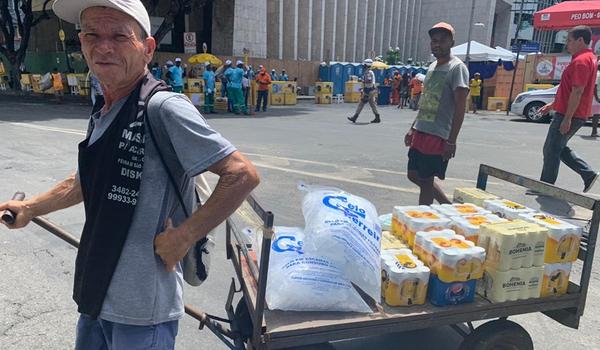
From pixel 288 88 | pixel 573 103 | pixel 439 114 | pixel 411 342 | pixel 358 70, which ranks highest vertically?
pixel 358 70

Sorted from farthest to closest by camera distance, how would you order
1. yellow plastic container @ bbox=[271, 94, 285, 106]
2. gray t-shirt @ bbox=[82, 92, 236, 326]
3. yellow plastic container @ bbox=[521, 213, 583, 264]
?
yellow plastic container @ bbox=[271, 94, 285, 106] < yellow plastic container @ bbox=[521, 213, 583, 264] < gray t-shirt @ bbox=[82, 92, 236, 326]

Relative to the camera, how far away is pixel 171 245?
5.03 feet

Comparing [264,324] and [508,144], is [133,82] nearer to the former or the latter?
[264,324]

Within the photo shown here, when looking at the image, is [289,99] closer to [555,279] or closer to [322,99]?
[322,99]

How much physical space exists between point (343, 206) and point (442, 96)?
2348mm

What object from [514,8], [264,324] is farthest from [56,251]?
[514,8]

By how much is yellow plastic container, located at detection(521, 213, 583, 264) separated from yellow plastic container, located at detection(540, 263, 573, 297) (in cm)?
3

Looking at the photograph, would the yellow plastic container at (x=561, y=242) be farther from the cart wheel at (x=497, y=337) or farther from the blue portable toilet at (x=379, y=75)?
the blue portable toilet at (x=379, y=75)

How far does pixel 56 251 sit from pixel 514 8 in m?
66.2

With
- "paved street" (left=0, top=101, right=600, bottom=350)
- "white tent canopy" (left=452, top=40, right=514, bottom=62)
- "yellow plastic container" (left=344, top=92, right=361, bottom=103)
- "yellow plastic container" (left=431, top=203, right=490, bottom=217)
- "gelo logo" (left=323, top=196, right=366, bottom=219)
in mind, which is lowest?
"paved street" (left=0, top=101, right=600, bottom=350)

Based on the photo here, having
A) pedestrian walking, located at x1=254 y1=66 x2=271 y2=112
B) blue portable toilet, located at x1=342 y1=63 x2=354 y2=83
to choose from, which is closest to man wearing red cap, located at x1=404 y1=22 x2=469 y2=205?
pedestrian walking, located at x1=254 y1=66 x2=271 y2=112

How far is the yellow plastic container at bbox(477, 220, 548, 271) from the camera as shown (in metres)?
2.30

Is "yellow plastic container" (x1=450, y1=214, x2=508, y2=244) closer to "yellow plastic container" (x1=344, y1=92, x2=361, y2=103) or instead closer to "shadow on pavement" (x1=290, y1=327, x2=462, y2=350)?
"shadow on pavement" (x1=290, y1=327, x2=462, y2=350)

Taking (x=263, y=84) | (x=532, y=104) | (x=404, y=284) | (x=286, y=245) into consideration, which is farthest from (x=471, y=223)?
(x=532, y=104)
